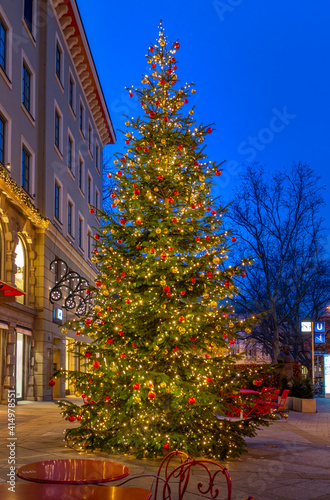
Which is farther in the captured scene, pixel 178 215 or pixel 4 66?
pixel 4 66

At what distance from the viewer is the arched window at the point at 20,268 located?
2328 centimetres

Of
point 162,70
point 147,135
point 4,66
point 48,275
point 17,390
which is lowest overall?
point 17,390

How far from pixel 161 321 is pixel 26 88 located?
685 inches

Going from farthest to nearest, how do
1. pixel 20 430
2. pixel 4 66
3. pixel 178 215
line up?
pixel 4 66 < pixel 20 430 < pixel 178 215

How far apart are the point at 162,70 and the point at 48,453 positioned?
7.60 metres

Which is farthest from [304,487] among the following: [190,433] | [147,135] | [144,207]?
[147,135]

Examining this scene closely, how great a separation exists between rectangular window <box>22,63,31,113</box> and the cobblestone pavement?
44.3 feet

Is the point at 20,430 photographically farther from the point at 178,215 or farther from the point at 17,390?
the point at 17,390

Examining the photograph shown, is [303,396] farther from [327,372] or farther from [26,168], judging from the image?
[26,168]

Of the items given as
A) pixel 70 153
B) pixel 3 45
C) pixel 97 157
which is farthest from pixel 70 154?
pixel 3 45

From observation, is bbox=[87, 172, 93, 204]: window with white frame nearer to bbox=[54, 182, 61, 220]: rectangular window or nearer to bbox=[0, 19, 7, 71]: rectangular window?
bbox=[54, 182, 61, 220]: rectangular window

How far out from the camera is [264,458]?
33.9 ft

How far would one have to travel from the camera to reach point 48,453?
10133 mm

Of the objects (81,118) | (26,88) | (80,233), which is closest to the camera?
(26,88)
